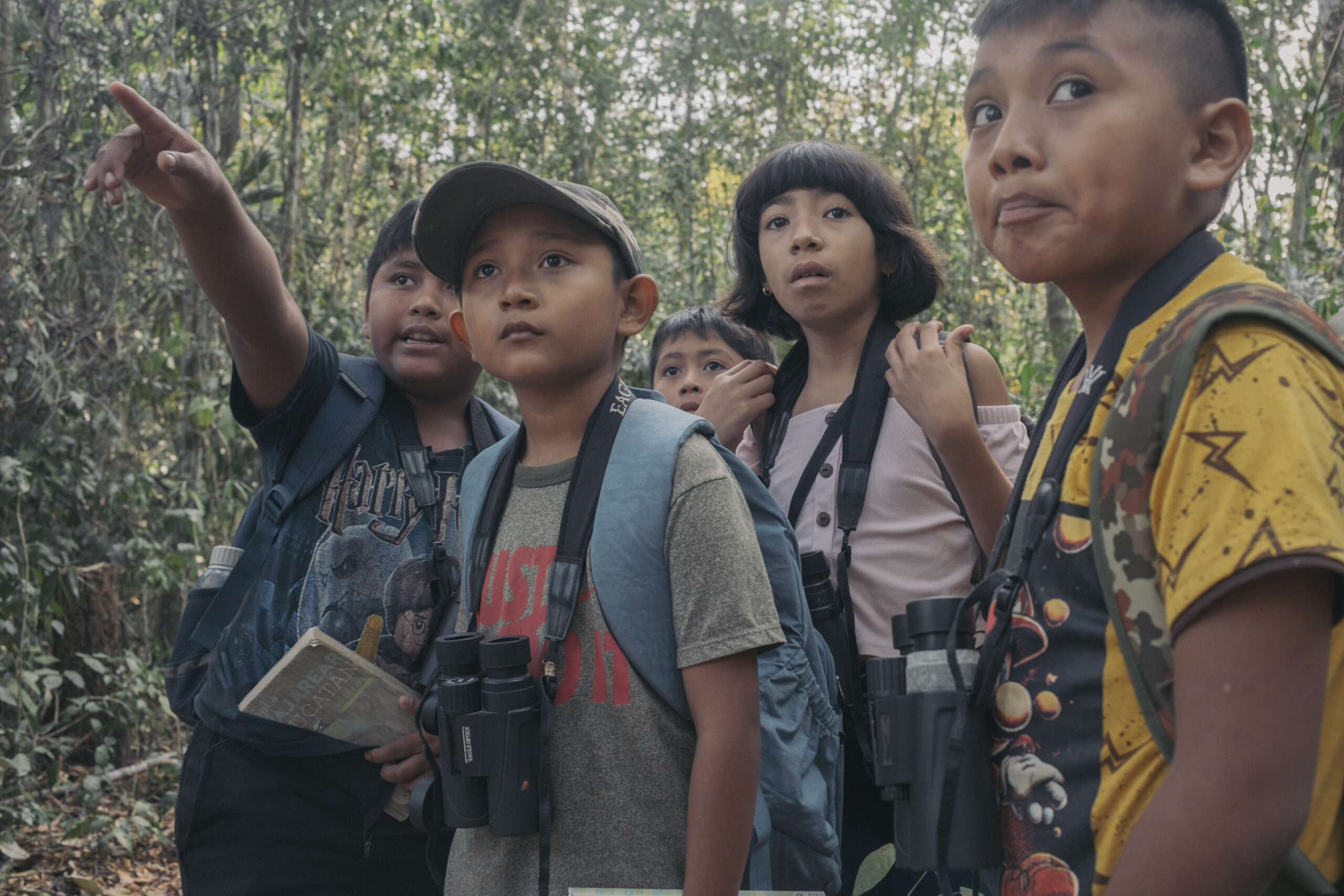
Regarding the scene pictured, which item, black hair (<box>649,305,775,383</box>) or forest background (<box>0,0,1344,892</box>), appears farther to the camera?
forest background (<box>0,0,1344,892</box>)

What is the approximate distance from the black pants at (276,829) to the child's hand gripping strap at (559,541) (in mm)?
682

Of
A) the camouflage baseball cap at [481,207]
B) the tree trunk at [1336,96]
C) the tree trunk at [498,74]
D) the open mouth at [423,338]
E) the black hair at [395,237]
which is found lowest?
the open mouth at [423,338]

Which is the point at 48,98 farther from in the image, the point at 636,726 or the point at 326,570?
the point at 636,726

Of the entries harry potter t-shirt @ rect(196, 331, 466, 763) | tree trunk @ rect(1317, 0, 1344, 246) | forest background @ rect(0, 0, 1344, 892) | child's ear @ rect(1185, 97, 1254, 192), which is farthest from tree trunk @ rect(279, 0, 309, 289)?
child's ear @ rect(1185, 97, 1254, 192)

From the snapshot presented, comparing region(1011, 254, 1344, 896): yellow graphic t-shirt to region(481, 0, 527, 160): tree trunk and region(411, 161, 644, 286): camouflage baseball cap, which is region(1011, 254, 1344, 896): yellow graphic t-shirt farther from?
region(481, 0, 527, 160): tree trunk

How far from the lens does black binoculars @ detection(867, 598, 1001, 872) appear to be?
1036mm

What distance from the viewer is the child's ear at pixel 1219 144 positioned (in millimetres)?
1040

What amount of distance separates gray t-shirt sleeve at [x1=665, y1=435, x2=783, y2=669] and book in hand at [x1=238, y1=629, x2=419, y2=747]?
0.67m

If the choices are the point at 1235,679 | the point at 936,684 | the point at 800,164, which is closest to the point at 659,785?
the point at 936,684

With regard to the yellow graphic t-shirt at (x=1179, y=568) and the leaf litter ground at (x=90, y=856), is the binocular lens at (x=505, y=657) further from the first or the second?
the leaf litter ground at (x=90, y=856)

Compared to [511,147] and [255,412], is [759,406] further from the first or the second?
[511,147]

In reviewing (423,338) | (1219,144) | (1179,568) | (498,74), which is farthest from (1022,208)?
(498,74)

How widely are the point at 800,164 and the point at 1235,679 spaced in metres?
1.70

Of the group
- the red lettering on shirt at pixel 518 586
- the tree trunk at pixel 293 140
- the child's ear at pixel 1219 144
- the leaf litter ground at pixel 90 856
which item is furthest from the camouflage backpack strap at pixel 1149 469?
the tree trunk at pixel 293 140
